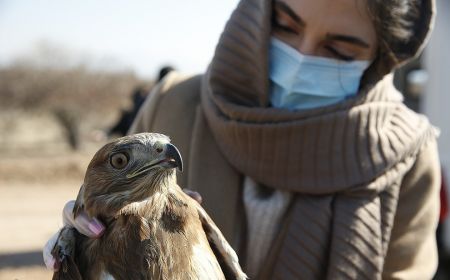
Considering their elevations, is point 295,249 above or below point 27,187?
above

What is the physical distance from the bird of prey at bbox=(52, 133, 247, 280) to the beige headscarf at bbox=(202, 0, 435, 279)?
0.66 meters

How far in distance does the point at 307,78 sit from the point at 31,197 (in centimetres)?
1376

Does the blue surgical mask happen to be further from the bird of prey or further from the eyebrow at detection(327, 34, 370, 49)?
the bird of prey

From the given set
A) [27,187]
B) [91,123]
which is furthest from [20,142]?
[27,187]

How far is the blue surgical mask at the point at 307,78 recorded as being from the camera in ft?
10.0

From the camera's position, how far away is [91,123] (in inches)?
1182

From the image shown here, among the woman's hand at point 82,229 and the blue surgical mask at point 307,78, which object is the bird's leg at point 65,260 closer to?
the woman's hand at point 82,229

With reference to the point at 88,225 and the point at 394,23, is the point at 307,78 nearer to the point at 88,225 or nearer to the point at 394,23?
the point at 394,23

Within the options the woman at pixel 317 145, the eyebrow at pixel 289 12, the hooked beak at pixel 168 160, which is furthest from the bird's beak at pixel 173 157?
the eyebrow at pixel 289 12

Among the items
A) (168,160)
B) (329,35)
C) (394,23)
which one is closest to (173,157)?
(168,160)

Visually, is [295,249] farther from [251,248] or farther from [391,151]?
[391,151]

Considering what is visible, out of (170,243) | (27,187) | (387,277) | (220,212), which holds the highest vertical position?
(170,243)

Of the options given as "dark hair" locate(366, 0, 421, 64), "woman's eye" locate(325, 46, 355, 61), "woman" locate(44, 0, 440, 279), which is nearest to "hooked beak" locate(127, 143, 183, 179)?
"woman" locate(44, 0, 440, 279)

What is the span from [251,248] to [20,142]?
2616 cm
